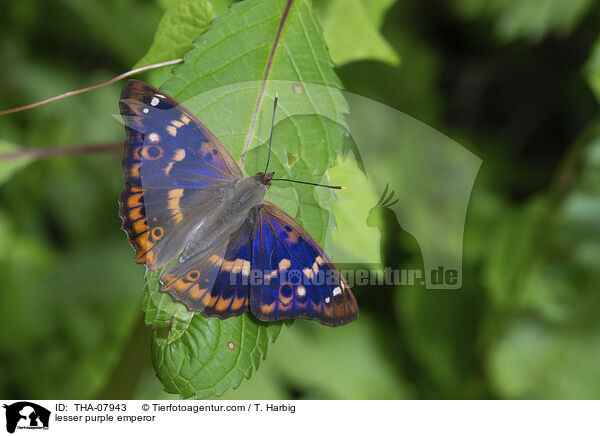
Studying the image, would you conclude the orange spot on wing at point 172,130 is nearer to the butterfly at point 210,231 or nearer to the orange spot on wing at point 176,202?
the butterfly at point 210,231

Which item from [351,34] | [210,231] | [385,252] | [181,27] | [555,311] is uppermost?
[351,34]

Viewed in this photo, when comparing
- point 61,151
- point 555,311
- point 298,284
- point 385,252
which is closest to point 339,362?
point 385,252

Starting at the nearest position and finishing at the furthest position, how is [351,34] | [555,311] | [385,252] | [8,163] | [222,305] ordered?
[222,305]
[351,34]
[8,163]
[385,252]
[555,311]

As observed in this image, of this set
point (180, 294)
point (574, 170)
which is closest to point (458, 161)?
point (574, 170)

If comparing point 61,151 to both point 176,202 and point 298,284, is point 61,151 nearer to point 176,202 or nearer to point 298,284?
point 176,202

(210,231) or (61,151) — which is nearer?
(210,231)

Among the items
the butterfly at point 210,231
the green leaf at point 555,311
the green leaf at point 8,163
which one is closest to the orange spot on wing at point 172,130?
the butterfly at point 210,231

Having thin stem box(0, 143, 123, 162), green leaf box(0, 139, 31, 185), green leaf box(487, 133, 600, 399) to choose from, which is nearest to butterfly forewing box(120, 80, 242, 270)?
thin stem box(0, 143, 123, 162)
